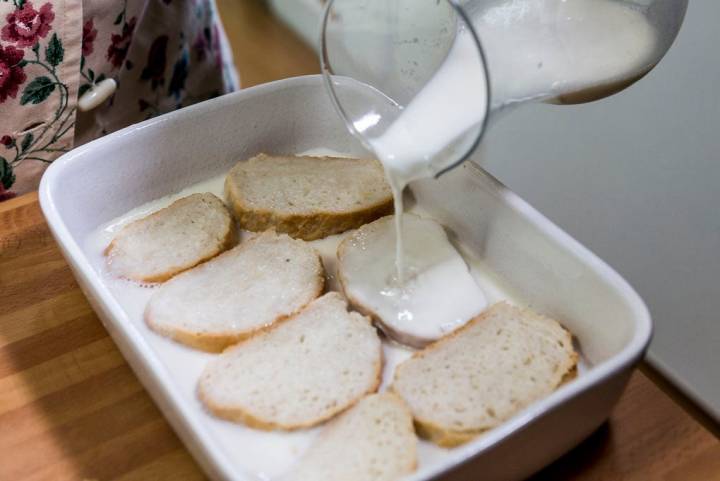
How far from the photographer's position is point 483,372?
0.81 m

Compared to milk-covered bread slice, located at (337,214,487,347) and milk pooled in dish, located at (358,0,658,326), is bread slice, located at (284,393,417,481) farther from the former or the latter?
milk pooled in dish, located at (358,0,658,326)

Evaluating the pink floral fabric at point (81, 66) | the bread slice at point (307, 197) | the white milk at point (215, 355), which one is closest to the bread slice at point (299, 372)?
the white milk at point (215, 355)

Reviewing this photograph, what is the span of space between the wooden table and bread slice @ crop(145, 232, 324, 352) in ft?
0.25

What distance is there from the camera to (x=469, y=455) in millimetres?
648

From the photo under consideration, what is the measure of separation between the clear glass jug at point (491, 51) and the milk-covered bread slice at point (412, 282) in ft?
0.51

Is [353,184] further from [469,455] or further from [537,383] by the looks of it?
[469,455]

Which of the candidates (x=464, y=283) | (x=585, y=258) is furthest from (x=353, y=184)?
(x=585, y=258)

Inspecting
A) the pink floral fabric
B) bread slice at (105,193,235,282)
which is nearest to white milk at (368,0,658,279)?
bread slice at (105,193,235,282)

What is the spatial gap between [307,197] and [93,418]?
1.22 ft

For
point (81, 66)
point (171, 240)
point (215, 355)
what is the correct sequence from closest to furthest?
point (215, 355) < point (171, 240) < point (81, 66)

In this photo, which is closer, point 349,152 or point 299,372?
point 299,372

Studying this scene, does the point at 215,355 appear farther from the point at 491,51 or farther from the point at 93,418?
the point at 491,51

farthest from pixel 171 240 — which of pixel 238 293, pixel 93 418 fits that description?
pixel 93 418

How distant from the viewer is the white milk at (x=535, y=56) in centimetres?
76
